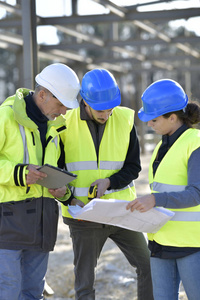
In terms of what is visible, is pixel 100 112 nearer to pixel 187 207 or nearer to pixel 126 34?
pixel 187 207

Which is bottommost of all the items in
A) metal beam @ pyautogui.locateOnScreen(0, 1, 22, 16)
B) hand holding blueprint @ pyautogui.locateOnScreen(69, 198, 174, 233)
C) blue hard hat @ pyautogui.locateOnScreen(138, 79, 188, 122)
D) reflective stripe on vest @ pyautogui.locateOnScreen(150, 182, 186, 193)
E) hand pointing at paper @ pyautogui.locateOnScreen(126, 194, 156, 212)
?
hand holding blueprint @ pyautogui.locateOnScreen(69, 198, 174, 233)

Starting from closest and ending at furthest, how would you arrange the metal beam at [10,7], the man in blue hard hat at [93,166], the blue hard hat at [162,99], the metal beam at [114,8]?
the blue hard hat at [162,99]
the man in blue hard hat at [93,166]
the metal beam at [10,7]
the metal beam at [114,8]

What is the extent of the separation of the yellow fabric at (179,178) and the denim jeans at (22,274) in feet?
3.20

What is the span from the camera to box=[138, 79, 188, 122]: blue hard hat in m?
2.93

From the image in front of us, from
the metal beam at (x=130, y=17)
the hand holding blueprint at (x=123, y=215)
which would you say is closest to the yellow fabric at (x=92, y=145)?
the hand holding blueprint at (x=123, y=215)

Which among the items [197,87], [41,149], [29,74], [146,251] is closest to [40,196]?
[41,149]

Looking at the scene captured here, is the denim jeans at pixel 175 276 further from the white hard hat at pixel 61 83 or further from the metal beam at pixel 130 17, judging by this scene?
the metal beam at pixel 130 17

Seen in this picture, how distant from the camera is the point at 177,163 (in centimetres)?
288

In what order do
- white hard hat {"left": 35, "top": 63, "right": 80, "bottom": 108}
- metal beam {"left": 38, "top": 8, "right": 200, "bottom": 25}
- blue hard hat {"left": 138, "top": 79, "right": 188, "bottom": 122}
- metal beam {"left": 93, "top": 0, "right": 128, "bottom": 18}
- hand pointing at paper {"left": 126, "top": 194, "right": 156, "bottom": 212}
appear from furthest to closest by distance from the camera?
1. metal beam {"left": 93, "top": 0, "right": 128, "bottom": 18}
2. metal beam {"left": 38, "top": 8, "right": 200, "bottom": 25}
3. white hard hat {"left": 35, "top": 63, "right": 80, "bottom": 108}
4. blue hard hat {"left": 138, "top": 79, "right": 188, "bottom": 122}
5. hand pointing at paper {"left": 126, "top": 194, "right": 156, "bottom": 212}

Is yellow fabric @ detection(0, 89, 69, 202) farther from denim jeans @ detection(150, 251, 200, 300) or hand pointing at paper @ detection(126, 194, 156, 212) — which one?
denim jeans @ detection(150, 251, 200, 300)

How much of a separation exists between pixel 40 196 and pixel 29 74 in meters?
1.90

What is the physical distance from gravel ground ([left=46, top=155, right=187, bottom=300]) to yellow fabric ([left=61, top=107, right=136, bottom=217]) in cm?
160

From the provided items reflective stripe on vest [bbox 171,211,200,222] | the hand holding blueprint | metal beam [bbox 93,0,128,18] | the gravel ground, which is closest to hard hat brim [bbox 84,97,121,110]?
the hand holding blueprint

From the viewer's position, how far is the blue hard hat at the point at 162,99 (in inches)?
115
